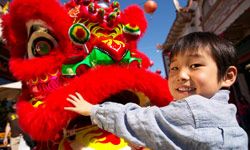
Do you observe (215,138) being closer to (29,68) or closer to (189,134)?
(189,134)

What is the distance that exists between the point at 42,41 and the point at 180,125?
1181mm

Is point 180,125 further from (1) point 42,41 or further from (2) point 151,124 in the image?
(1) point 42,41

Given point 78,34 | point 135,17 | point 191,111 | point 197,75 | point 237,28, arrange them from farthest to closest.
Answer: point 237,28
point 135,17
point 78,34
point 197,75
point 191,111

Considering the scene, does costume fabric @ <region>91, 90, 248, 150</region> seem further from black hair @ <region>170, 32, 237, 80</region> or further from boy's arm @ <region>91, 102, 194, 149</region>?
black hair @ <region>170, 32, 237, 80</region>

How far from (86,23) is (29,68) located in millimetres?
454

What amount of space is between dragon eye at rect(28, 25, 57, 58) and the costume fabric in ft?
3.17

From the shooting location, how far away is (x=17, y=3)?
188 cm

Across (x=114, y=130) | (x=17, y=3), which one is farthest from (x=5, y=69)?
(x=114, y=130)

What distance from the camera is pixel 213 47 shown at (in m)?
1.11

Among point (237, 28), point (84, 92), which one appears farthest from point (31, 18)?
point (237, 28)

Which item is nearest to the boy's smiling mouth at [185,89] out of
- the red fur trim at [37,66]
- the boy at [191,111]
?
the boy at [191,111]

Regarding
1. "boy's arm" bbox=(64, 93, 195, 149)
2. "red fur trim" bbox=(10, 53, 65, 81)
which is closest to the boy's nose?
"boy's arm" bbox=(64, 93, 195, 149)

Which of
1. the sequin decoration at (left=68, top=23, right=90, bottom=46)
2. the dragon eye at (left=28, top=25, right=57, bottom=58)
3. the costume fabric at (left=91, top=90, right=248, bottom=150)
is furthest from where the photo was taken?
the dragon eye at (left=28, top=25, right=57, bottom=58)

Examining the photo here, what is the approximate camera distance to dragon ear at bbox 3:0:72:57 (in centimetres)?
180
